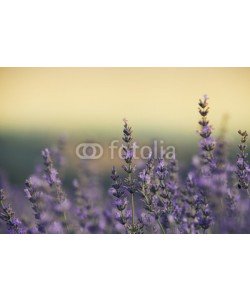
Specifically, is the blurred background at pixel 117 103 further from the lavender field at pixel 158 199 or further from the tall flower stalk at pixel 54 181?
the tall flower stalk at pixel 54 181

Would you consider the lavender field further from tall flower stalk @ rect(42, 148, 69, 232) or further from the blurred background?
the blurred background

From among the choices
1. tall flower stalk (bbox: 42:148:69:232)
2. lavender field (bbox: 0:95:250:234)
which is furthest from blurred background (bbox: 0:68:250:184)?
tall flower stalk (bbox: 42:148:69:232)

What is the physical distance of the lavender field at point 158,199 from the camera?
3443 mm

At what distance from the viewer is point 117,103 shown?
411 cm

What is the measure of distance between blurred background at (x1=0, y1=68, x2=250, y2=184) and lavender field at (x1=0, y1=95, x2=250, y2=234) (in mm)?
164

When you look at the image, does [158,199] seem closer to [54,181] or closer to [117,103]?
[54,181]

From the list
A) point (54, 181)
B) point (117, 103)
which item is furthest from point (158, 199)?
point (117, 103)

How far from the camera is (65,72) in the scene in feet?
13.2

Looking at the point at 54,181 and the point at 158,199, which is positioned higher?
the point at 54,181

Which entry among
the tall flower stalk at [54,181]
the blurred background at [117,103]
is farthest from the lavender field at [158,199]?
the blurred background at [117,103]

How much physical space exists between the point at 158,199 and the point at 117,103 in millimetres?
804
